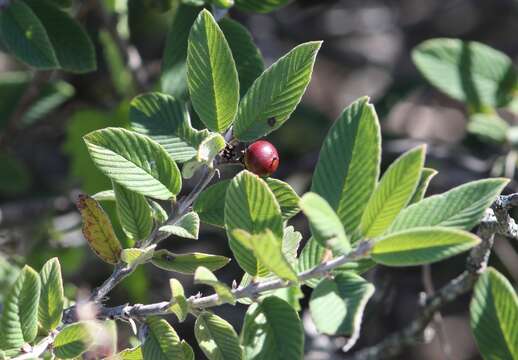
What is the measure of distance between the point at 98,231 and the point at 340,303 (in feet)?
1.76

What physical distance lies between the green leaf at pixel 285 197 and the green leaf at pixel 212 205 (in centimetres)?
10

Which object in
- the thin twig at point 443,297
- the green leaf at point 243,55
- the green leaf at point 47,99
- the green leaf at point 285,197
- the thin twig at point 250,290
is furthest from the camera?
the green leaf at point 47,99

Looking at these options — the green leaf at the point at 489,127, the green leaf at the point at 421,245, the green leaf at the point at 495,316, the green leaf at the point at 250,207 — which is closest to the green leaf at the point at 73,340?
the green leaf at the point at 250,207

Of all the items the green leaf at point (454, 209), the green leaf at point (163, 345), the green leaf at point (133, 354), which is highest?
the green leaf at point (454, 209)

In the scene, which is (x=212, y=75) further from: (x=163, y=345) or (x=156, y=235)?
(x=163, y=345)

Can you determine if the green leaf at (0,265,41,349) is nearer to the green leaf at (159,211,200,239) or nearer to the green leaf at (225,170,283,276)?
the green leaf at (159,211,200,239)

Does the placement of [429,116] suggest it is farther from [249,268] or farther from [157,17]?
[249,268]

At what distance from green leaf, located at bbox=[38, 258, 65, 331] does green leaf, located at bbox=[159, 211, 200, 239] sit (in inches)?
8.6

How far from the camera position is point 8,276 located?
2.24 metres

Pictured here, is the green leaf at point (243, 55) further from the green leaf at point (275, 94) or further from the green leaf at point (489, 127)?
the green leaf at point (489, 127)

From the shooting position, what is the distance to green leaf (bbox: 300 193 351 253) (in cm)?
120

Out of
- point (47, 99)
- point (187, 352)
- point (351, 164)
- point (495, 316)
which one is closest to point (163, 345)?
point (187, 352)

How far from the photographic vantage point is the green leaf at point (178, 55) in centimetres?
197

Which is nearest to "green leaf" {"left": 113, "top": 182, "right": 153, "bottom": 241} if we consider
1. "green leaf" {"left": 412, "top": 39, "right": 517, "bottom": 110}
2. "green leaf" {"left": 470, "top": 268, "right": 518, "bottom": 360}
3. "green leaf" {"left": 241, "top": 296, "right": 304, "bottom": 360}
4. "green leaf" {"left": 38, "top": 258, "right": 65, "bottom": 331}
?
"green leaf" {"left": 38, "top": 258, "right": 65, "bottom": 331}
